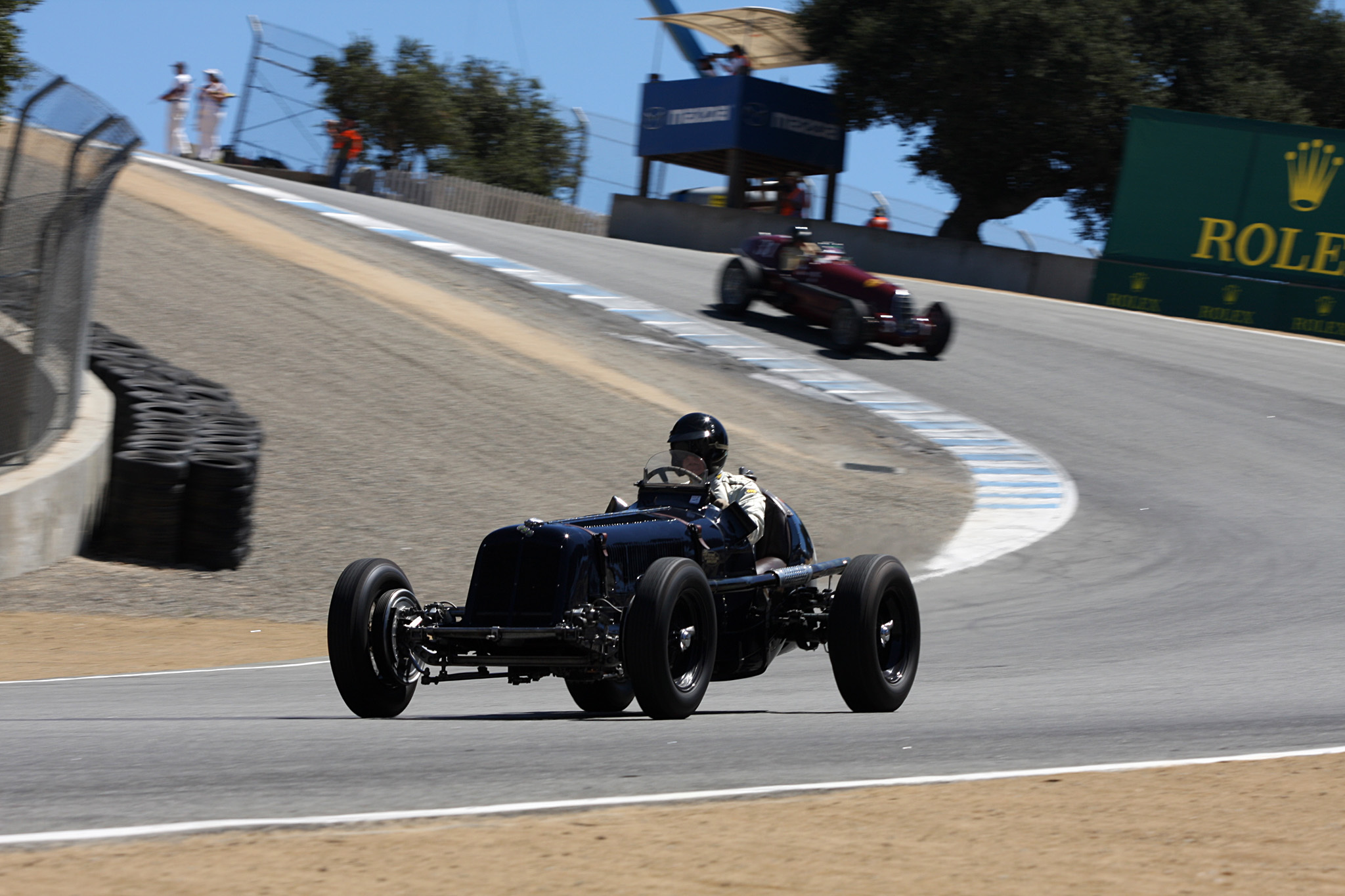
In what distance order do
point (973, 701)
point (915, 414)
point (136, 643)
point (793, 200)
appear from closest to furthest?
point (973, 701), point (136, 643), point (915, 414), point (793, 200)

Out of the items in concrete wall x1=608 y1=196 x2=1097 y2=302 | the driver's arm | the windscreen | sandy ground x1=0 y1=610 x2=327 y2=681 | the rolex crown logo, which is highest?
the rolex crown logo

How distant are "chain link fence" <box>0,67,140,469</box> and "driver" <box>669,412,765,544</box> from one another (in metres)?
5.77

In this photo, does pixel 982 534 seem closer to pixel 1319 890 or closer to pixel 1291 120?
pixel 1319 890

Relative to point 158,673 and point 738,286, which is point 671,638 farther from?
point 738,286

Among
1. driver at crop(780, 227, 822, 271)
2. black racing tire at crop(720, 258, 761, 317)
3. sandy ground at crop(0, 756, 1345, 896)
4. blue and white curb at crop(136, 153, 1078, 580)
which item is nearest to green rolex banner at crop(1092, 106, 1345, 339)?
driver at crop(780, 227, 822, 271)

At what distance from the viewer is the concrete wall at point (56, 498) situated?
31.9 ft

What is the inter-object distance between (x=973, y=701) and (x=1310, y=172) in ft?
72.6

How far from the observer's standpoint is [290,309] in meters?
17.8

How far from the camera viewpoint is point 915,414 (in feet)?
61.4

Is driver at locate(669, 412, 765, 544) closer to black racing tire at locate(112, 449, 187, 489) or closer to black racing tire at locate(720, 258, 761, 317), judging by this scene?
black racing tire at locate(112, 449, 187, 489)

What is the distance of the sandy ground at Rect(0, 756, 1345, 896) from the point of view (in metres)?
3.40

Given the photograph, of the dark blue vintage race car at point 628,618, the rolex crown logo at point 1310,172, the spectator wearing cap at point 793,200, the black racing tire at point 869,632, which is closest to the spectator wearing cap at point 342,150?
the spectator wearing cap at point 793,200

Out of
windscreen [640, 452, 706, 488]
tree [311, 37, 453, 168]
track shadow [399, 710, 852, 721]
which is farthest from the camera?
A: tree [311, 37, 453, 168]

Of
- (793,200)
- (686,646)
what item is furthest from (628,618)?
(793,200)
